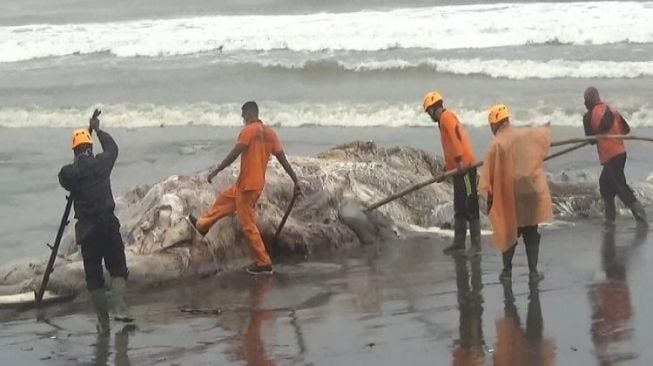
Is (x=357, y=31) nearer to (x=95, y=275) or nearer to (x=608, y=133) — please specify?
(x=608, y=133)

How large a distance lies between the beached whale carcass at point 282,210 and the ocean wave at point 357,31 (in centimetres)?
1901

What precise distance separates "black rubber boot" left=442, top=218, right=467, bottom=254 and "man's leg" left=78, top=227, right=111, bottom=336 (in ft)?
12.1

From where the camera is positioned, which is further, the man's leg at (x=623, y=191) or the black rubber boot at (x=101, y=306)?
the man's leg at (x=623, y=191)

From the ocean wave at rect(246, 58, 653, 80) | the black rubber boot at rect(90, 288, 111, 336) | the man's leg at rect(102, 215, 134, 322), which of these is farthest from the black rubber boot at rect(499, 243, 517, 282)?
the ocean wave at rect(246, 58, 653, 80)

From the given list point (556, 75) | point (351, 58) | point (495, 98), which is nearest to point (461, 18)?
→ point (351, 58)

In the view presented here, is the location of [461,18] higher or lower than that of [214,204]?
higher

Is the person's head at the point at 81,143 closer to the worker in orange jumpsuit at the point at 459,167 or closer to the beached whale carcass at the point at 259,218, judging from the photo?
the beached whale carcass at the point at 259,218

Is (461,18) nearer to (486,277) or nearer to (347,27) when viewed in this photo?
(347,27)

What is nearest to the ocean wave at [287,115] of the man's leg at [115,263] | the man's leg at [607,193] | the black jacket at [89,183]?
the man's leg at [607,193]

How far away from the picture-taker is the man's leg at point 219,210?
11.1 metres

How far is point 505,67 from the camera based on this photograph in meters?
27.5

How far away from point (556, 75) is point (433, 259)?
16.0 metres

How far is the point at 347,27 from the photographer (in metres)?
37.2

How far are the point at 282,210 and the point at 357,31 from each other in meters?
24.9
